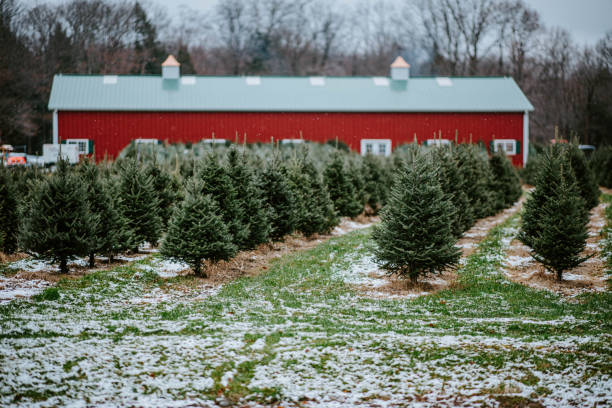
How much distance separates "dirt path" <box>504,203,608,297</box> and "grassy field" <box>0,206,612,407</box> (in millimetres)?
1212

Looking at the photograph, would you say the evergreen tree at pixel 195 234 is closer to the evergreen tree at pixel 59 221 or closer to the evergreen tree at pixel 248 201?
the evergreen tree at pixel 59 221

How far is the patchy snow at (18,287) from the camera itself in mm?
10891

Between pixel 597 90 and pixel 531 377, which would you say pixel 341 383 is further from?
pixel 597 90

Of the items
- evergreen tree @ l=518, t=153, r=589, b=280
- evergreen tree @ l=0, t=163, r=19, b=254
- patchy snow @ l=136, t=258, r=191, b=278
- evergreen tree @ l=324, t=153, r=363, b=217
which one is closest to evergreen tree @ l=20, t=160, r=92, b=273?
patchy snow @ l=136, t=258, r=191, b=278

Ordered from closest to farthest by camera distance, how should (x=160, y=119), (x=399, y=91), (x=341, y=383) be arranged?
(x=341, y=383) → (x=160, y=119) → (x=399, y=91)

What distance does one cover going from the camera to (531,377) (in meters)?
7.41

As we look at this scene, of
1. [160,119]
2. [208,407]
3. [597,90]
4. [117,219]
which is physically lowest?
[208,407]

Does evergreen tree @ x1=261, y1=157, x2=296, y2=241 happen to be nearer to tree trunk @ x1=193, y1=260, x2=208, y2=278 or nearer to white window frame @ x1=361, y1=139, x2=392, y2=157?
tree trunk @ x1=193, y1=260, x2=208, y2=278

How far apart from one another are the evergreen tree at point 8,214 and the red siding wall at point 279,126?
22.6 metres

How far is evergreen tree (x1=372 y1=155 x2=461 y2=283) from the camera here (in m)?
12.6

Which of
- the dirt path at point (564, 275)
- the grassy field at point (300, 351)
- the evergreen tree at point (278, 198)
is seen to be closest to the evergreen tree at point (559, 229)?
the dirt path at point (564, 275)

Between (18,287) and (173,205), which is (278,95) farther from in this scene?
(18,287)

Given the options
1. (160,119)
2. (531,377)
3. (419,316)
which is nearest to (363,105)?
(160,119)

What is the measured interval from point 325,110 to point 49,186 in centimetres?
2902
